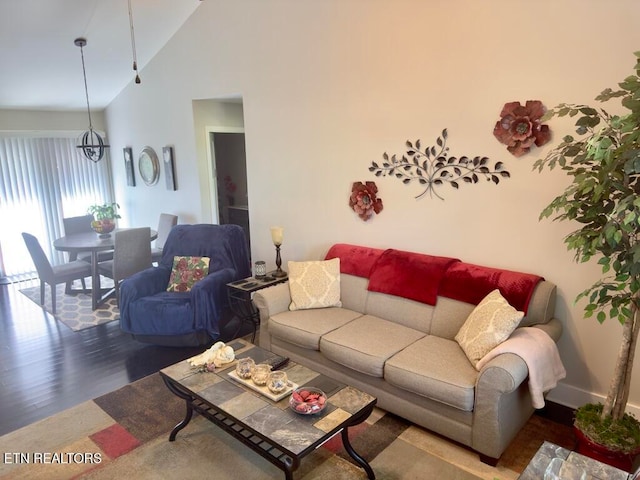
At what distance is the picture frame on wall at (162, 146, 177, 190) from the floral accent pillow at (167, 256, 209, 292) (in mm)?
1856

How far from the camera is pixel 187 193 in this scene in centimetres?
561

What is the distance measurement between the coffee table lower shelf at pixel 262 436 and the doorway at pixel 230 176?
322cm

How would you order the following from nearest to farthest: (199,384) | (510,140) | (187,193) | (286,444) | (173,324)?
(286,444) < (199,384) < (510,140) < (173,324) < (187,193)

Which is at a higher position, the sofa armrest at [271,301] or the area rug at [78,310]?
the sofa armrest at [271,301]

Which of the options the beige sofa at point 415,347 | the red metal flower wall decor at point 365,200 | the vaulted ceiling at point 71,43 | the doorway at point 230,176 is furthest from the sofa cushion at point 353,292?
the vaulted ceiling at point 71,43

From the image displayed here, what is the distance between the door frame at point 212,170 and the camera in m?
5.44

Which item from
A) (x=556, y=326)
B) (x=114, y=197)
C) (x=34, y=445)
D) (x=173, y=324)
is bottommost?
(x=34, y=445)

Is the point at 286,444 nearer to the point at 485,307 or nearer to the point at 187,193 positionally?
the point at 485,307

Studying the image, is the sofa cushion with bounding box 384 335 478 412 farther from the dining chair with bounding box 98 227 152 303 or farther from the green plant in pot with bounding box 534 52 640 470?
the dining chair with bounding box 98 227 152 303

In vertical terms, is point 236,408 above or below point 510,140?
below

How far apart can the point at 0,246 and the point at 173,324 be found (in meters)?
4.09

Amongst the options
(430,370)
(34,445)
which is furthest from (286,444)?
(34,445)

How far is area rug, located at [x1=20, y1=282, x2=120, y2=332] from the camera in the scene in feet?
14.8

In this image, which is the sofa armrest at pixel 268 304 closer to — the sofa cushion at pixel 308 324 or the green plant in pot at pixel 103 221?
the sofa cushion at pixel 308 324
